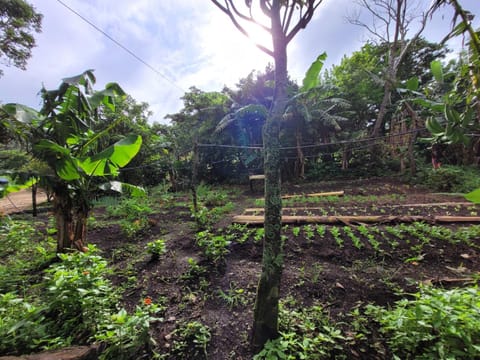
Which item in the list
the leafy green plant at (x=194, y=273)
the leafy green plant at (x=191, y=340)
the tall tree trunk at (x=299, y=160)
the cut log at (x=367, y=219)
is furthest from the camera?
the tall tree trunk at (x=299, y=160)

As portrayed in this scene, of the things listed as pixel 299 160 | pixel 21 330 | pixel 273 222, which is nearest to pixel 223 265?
pixel 273 222

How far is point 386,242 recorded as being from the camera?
2533mm

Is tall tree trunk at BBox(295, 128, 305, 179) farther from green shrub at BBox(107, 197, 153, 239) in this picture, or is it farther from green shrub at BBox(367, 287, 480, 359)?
green shrub at BBox(367, 287, 480, 359)

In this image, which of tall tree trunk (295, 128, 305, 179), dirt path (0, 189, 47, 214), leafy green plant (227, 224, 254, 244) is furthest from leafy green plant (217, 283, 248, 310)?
tall tree trunk (295, 128, 305, 179)

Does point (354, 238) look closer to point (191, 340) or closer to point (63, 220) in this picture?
point (191, 340)

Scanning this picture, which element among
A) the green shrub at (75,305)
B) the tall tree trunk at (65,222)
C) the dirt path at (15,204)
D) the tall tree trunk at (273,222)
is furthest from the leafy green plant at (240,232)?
the dirt path at (15,204)

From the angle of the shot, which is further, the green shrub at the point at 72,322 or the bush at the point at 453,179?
the bush at the point at 453,179

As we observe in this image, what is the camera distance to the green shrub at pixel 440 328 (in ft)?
3.17

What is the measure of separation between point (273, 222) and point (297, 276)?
3.79ft

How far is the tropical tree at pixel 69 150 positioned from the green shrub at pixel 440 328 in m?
3.15

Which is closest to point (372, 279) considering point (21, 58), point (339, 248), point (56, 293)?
point (339, 248)

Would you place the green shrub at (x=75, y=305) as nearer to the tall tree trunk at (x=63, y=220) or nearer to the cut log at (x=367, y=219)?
the tall tree trunk at (x=63, y=220)

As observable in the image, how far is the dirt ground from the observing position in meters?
1.50

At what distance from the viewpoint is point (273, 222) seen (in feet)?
4.27
